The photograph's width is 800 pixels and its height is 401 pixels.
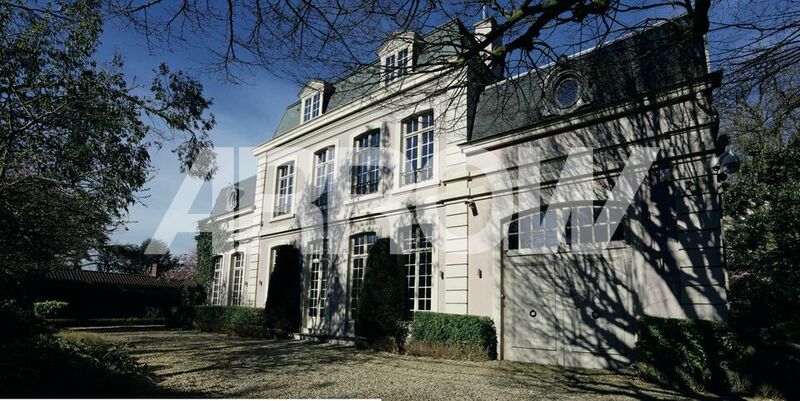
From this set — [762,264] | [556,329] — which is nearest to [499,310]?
[556,329]

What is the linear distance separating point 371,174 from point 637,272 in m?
7.44

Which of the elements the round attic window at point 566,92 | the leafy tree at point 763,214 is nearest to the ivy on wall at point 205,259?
the round attic window at point 566,92

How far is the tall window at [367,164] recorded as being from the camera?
1310 cm

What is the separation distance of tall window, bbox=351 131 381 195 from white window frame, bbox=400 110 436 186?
1040 millimetres

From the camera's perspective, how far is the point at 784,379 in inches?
228

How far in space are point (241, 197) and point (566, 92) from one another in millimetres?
15294

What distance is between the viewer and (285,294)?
1452cm

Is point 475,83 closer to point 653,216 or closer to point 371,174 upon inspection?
point 653,216

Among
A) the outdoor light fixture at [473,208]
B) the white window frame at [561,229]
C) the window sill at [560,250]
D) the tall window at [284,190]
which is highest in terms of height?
the tall window at [284,190]

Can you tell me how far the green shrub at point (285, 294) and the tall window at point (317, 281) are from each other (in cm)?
46

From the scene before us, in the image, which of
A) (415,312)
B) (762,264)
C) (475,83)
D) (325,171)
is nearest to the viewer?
(475,83)

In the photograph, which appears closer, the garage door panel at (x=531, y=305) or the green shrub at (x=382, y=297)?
the garage door panel at (x=531, y=305)

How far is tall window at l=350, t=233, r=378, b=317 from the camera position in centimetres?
1282

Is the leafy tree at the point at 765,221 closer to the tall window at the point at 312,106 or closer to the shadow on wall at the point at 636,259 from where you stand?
the shadow on wall at the point at 636,259
